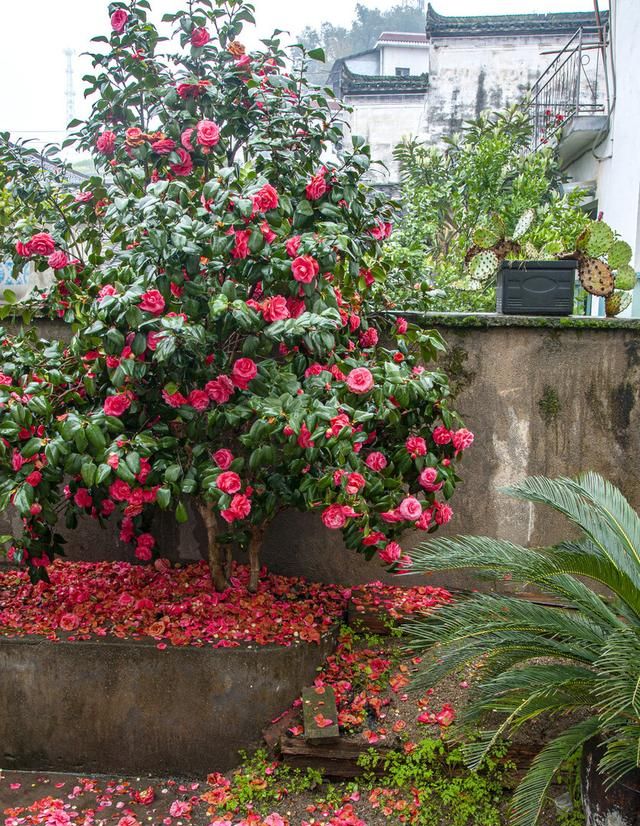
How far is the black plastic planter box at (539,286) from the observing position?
14.7 feet

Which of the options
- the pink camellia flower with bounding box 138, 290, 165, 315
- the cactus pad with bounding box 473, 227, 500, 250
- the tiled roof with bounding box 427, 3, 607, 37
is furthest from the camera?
the tiled roof with bounding box 427, 3, 607, 37

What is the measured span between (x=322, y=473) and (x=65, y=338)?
7.30 feet

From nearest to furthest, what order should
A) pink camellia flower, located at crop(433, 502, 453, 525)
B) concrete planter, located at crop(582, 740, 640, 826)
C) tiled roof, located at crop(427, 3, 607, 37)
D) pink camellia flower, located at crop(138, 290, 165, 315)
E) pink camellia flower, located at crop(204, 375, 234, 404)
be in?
1. concrete planter, located at crop(582, 740, 640, 826)
2. pink camellia flower, located at crop(138, 290, 165, 315)
3. pink camellia flower, located at crop(204, 375, 234, 404)
4. pink camellia flower, located at crop(433, 502, 453, 525)
5. tiled roof, located at crop(427, 3, 607, 37)

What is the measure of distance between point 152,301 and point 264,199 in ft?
2.07

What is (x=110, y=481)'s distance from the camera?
339cm

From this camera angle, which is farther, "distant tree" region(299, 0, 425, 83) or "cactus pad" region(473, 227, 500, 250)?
"distant tree" region(299, 0, 425, 83)

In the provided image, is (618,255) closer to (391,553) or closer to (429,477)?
(429,477)

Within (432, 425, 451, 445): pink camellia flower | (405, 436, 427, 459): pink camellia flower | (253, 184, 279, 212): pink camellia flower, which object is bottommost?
(405, 436, 427, 459): pink camellia flower

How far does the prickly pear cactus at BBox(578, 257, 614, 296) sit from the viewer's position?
4.56 m

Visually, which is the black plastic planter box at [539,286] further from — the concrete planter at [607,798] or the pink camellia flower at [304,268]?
the concrete planter at [607,798]

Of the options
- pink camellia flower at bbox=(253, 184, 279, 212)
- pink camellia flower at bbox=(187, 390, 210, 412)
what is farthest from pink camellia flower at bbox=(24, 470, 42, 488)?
pink camellia flower at bbox=(253, 184, 279, 212)

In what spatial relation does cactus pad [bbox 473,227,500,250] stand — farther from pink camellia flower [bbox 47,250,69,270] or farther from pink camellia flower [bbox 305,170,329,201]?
pink camellia flower [bbox 47,250,69,270]

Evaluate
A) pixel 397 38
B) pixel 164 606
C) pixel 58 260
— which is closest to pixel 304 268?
pixel 58 260

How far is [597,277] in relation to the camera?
15.0 feet
